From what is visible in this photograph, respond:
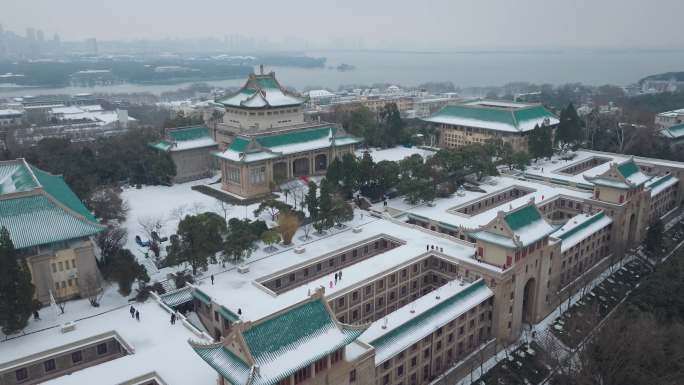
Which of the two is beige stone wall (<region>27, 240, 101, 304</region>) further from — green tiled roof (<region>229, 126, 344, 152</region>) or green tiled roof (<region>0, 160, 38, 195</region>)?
green tiled roof (<region>229, 126, 344, 152</region>)

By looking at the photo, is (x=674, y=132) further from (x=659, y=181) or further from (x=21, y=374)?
(x=21, y=374)

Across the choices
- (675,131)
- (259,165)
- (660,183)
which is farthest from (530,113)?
(259,165)

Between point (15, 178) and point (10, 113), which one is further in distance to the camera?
point (10, 113)

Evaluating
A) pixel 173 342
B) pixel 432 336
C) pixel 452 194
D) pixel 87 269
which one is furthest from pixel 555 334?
pixel 87 269

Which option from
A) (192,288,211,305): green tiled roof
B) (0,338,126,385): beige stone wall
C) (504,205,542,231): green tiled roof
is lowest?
(0,338,126,385): beige stone wall

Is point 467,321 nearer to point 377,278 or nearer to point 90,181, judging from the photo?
point 377,278

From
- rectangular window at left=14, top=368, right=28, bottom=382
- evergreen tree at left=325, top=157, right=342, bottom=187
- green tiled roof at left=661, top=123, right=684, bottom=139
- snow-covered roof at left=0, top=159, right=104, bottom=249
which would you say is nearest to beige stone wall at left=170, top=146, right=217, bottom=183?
evergreen tree at left=325, top=157, right=342, bottom=187

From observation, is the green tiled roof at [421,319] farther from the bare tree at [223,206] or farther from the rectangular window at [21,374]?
the bare tree at [223,206]
